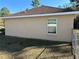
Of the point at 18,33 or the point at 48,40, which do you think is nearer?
the point at 48,40

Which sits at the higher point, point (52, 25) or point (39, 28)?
point (52, 25)

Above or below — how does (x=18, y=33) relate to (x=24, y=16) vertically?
below

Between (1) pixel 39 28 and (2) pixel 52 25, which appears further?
(1) pixel 39 28

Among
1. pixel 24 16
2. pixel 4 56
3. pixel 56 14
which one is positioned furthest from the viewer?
pixel 24 16

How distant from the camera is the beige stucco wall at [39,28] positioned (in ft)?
56.9

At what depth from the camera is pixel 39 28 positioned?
62.1 feet

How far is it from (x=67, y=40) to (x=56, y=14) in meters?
2.56

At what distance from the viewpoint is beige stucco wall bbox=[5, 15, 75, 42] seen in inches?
683

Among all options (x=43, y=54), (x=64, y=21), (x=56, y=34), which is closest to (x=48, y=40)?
(x=56, y=34)

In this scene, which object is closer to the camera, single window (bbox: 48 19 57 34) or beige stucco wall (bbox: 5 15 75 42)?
beige stucco wall (bbox: 5 15 75 42)

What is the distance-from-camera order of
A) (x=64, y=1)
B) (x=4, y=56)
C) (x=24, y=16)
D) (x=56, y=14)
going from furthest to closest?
1. (x=64, y=1)
2. (x=24, y=16)
3. (x=56, y=14)
4. (x=4, y=56)

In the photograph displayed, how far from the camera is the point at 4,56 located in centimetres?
1299

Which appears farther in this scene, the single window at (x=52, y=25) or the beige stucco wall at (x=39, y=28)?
the single window at (x=52, y=25)

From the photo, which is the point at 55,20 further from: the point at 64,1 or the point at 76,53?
the point at 64,1
